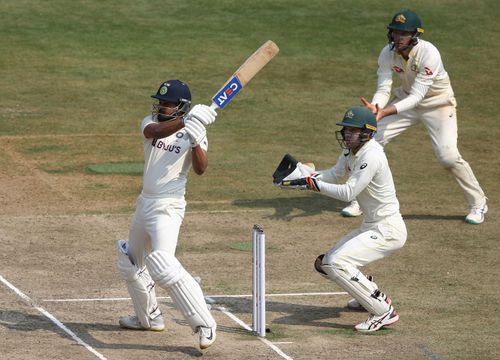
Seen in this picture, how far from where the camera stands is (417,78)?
1521 centimetres

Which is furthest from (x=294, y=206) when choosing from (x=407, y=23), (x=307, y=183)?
(x=307, y=183)

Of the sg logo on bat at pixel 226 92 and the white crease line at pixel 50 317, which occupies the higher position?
the sg logo on bat at pixel 226 92

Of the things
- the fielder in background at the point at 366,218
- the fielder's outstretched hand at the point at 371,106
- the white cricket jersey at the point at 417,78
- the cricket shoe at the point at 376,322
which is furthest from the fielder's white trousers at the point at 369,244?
the white cricket jersey at the point at 417,78

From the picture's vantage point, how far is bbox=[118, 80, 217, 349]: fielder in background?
1075 centimetres

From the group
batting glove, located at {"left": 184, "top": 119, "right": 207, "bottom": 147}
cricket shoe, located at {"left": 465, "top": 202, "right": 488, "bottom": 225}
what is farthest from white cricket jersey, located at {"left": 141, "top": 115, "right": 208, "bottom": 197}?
cricket shoe, located at {"left": 465, "top": 202, "right": 488, "bottom": 225}

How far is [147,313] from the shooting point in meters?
11.3

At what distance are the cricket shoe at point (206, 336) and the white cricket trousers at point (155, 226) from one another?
0.74m

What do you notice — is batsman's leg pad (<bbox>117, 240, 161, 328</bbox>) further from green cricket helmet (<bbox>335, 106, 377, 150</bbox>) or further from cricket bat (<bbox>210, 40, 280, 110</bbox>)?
green cricket helmet (<bbox>335, 106, 377, 150</bbox>)

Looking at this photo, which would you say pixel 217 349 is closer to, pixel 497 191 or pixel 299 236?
pixel 299 236

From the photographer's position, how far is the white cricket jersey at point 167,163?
36.4 feet

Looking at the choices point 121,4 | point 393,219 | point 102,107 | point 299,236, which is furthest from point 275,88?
point 393,219

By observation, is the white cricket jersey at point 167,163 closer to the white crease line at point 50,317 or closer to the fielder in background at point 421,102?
the white crease line at point 50,317

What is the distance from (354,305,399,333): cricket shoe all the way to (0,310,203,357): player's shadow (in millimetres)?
1657

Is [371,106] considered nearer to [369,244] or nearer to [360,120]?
[360,120]
